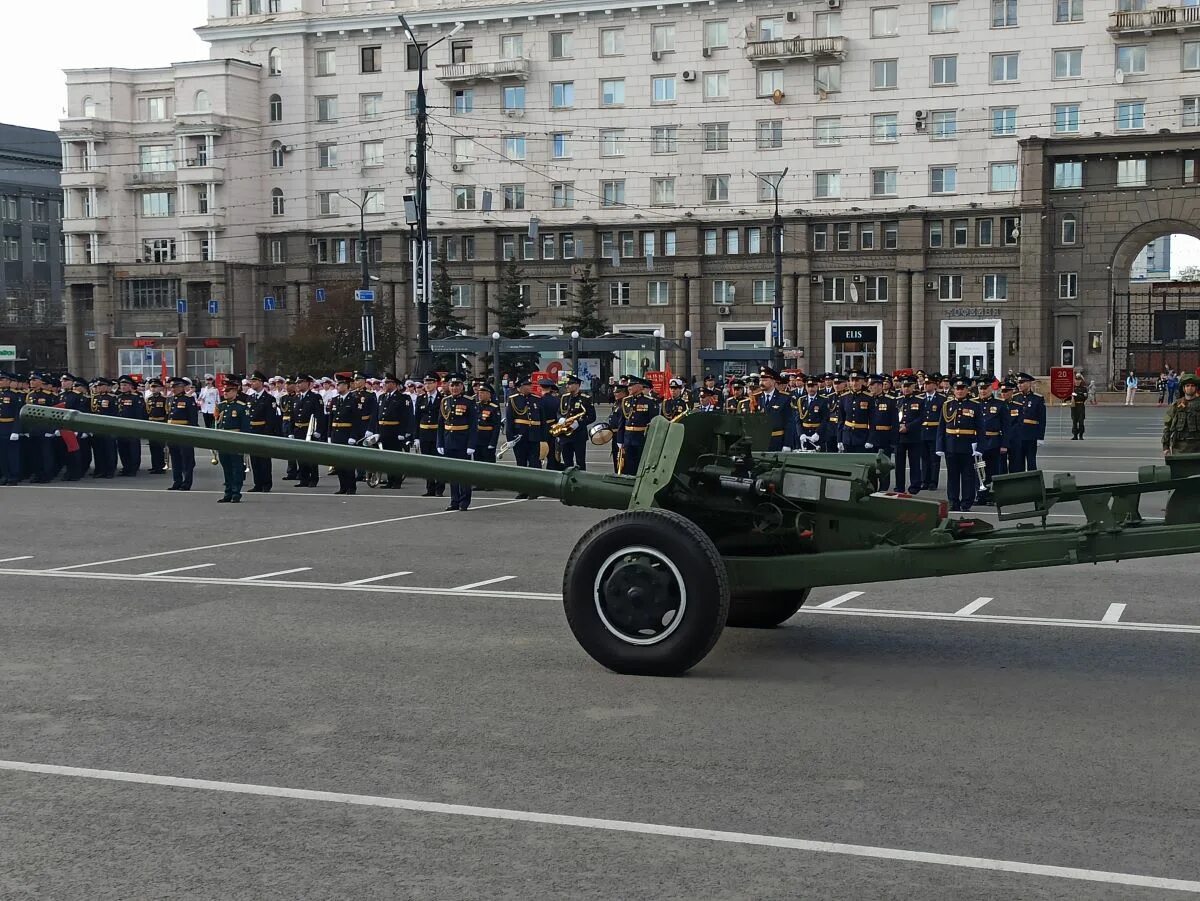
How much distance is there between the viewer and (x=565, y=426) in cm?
2055

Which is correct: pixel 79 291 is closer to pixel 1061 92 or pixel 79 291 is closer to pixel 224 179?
pixel 224 179

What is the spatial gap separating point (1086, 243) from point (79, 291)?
55.8 metres

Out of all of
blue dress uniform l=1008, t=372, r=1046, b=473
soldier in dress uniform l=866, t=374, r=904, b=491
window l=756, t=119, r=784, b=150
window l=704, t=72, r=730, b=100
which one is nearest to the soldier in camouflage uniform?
blue dress uniform l=1008, t=372, r=1046, b=473

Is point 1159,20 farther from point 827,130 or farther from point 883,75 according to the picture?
point 827,130

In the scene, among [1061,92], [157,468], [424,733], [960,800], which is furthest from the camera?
[1061,92]

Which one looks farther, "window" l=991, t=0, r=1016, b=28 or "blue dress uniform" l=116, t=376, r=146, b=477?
"window" l=991, t=0, r=1016, b=28

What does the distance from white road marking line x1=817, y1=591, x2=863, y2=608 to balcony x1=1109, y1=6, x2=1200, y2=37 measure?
57119mm

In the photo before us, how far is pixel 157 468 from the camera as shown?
85.1ft

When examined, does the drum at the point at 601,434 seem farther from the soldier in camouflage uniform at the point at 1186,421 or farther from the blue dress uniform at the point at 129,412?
the blue dress uniform at the point at 129,412

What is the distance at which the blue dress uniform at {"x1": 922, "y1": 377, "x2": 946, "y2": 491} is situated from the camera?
2092 centimetres

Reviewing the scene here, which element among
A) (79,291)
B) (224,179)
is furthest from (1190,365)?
(79,291)

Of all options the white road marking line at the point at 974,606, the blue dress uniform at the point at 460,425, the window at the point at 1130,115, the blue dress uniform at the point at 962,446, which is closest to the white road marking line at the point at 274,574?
the white road marking line at the point at 974,606

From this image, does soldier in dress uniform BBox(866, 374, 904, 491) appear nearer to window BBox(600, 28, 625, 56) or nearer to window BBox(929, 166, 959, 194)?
window BBox(929, 166, 959, 194)

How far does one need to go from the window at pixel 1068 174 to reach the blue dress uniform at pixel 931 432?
45110mm
